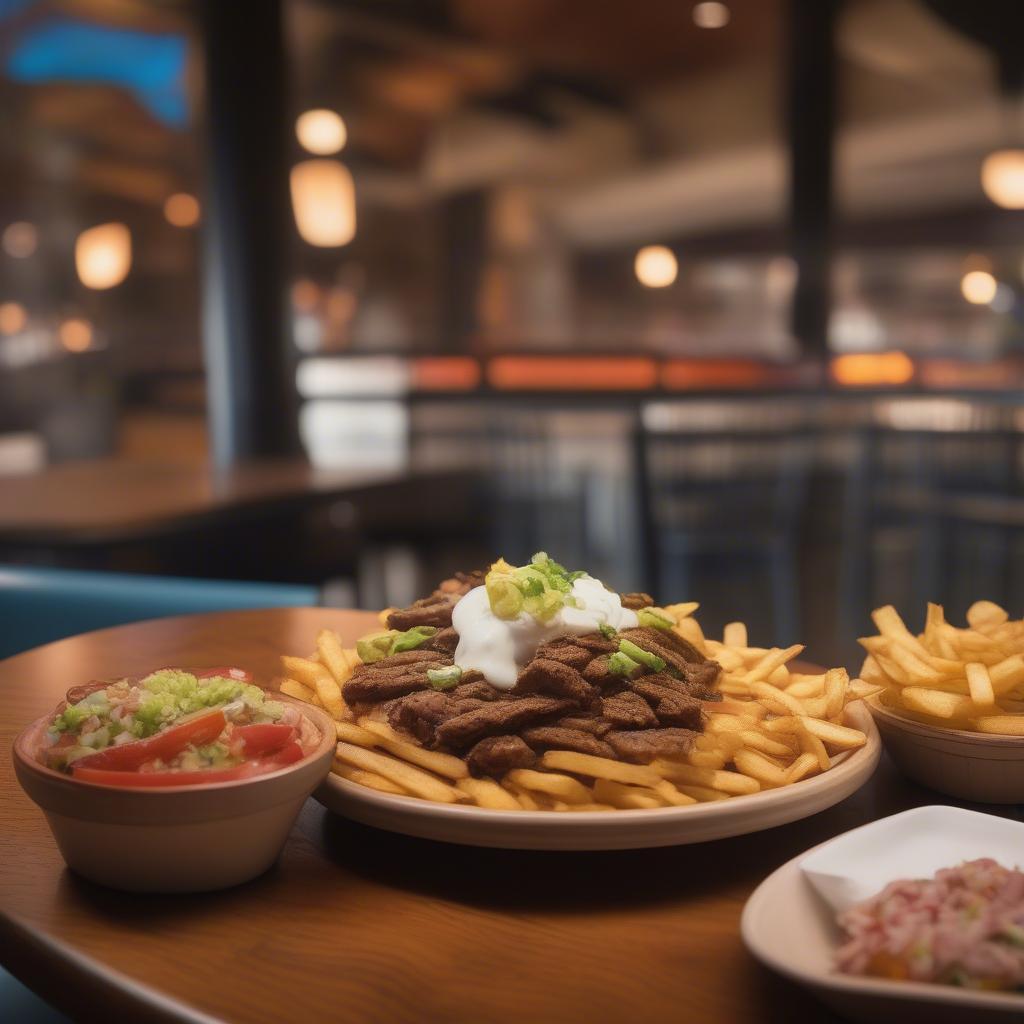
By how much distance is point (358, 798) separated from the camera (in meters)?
0.96

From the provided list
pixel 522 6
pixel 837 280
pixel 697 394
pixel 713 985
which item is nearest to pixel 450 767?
pixel 713 985

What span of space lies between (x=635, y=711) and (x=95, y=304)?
10.8 m

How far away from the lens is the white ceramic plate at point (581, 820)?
894 mm

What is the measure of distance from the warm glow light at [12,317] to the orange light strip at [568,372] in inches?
199

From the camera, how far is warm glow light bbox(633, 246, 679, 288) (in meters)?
8.71

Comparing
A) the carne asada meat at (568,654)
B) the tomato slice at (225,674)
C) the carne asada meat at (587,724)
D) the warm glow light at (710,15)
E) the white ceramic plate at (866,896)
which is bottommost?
the white ceramic plate at (866,896)

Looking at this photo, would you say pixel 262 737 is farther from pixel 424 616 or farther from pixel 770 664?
pixel 770 664

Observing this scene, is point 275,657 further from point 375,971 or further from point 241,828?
point 375,971

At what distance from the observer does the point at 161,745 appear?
0.91 metres

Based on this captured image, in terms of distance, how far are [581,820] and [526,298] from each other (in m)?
8.42

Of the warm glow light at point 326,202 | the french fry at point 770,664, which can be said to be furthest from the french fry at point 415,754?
the warm glow light at point 326,202

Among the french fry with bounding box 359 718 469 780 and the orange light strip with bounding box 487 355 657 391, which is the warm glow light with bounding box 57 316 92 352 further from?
the french fry with bounding box 359 718 469 780

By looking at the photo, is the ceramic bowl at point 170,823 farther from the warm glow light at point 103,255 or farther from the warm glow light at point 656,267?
the warm glow light at point 103,255

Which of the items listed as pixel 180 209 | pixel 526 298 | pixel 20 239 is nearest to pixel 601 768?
pixel 526 298
